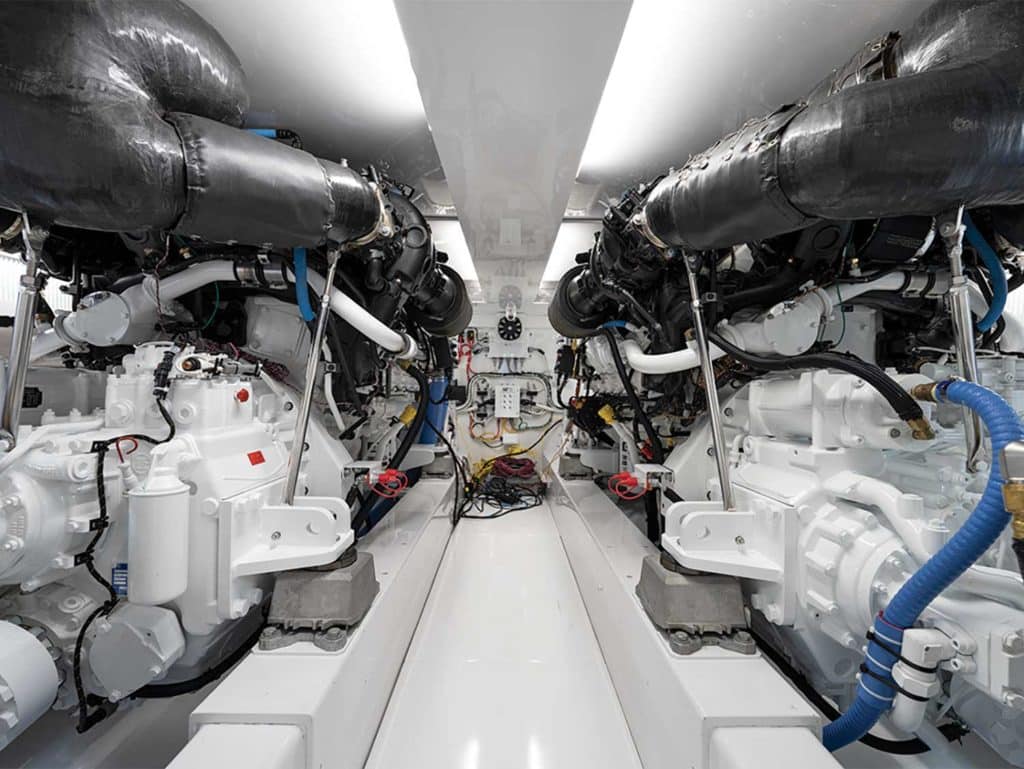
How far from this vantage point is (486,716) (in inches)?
46.4

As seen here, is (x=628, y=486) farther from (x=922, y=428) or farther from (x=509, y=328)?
(x=509, y=328)

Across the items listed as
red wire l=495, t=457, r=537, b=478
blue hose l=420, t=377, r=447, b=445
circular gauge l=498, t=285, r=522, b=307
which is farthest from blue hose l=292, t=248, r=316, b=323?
red wire l=495, t=457, r=537, b=478

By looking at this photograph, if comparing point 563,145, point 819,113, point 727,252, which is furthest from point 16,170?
point 727,252

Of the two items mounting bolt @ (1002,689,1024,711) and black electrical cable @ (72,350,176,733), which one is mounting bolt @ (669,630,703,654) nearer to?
mounting bolt @ (1002,689,1024,711)

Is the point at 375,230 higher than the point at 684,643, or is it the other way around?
the point at 375,230

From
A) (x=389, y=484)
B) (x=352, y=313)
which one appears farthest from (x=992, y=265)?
(x=389, y=484)

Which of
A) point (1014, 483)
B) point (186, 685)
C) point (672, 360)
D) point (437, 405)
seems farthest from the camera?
point (437, 405)

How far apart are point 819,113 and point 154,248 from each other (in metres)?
1.89

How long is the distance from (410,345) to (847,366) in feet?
4.92

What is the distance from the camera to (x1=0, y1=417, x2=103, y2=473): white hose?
0.86 metres

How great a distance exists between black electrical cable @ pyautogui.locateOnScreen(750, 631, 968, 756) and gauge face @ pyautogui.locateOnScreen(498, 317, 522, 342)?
139 inches

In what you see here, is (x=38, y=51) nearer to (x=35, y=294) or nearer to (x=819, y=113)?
(x=35, y=294)

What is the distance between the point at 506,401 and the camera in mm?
4367

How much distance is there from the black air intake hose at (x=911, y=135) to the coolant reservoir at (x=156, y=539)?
1.48 metres
